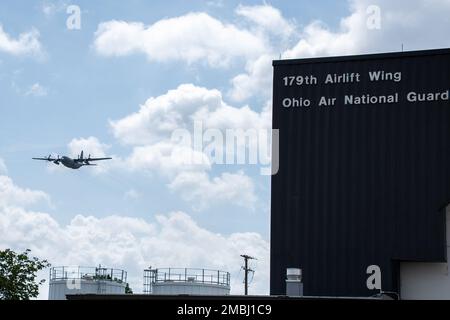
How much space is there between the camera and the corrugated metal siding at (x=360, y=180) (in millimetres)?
31578

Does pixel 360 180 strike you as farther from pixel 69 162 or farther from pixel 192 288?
pixel 69 162

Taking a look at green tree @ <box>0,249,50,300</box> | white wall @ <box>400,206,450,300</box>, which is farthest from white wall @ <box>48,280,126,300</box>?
white wall @ <box>400,206,450,300</box>

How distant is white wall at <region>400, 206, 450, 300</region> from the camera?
101ft

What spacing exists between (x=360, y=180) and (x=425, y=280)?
17.2 feet

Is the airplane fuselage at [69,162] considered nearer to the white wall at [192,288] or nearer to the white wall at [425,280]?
the white wall at [192,288]

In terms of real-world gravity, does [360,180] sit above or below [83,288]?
above

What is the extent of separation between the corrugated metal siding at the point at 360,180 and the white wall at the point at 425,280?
0.56 meters

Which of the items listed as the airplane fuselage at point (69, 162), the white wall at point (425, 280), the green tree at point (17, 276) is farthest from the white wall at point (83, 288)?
the airplane fuselage at point (69, 162)

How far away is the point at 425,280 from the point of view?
31344 mm

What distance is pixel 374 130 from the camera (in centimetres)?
3284

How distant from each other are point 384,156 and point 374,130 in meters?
1.29

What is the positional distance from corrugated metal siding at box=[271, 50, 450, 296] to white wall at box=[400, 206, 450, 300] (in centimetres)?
56

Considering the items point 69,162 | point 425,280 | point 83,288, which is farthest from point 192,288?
point 69,162
